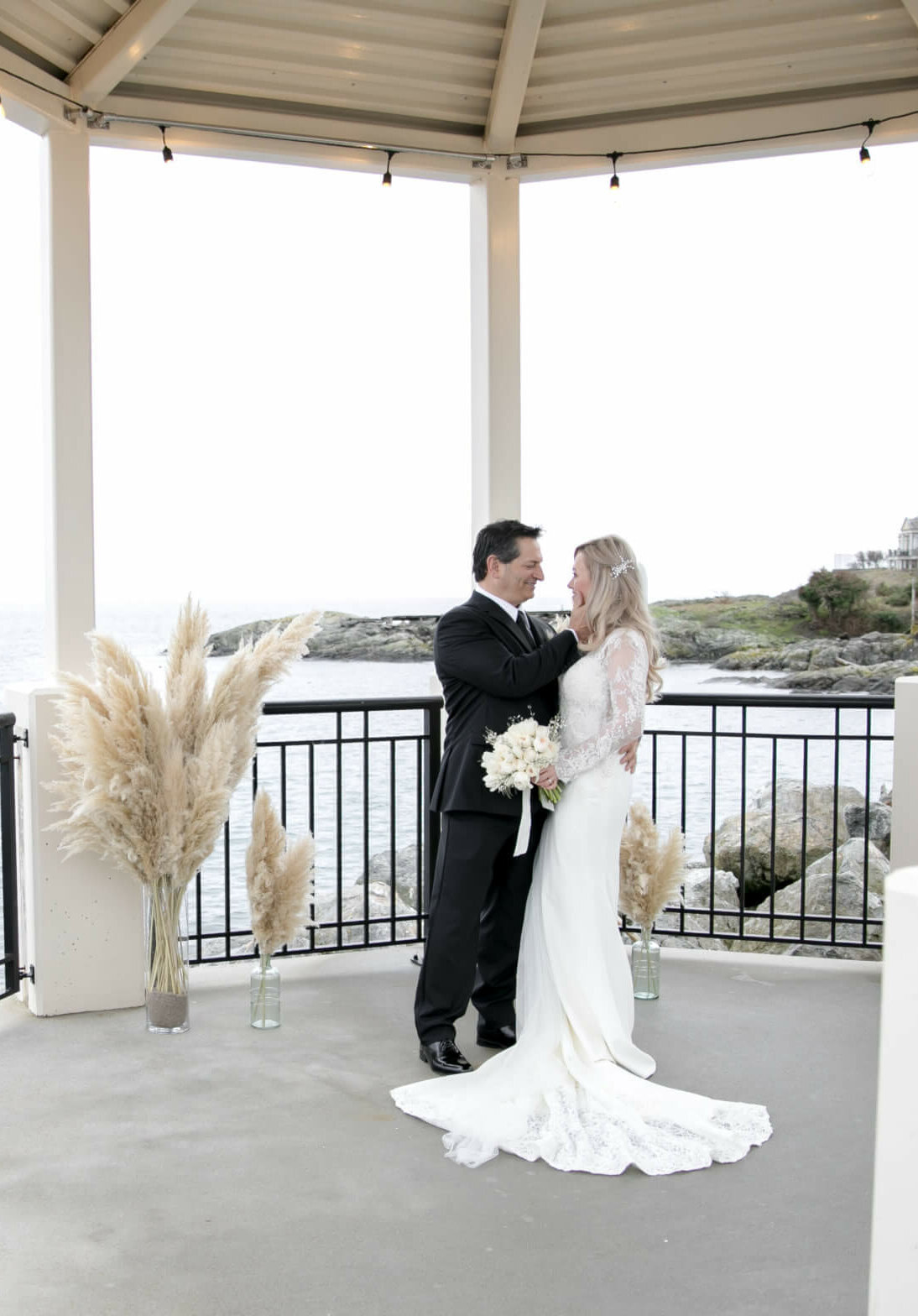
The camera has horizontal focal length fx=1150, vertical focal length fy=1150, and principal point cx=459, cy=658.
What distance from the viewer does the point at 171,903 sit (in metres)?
4.09

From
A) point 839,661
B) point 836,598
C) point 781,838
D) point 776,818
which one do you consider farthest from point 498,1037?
point 836,598

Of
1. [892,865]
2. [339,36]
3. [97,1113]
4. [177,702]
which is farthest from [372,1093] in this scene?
[339,36]

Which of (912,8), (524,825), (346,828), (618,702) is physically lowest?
(346,828)

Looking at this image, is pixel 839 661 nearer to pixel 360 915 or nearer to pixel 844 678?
pixel 844 678

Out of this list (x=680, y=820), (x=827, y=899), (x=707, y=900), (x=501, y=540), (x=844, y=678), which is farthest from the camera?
(x=844, y=678)

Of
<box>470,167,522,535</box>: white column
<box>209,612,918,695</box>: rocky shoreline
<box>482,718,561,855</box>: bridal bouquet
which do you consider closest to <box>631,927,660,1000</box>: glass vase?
<box>482,718,561,855</box>: bridal bouquet

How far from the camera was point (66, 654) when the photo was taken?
14.1 ft

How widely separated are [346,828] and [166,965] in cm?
731

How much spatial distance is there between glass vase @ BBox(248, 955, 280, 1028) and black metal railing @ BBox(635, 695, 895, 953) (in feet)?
5.22

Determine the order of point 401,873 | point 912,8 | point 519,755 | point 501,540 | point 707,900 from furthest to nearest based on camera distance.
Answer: point 401,873 < point 707,900 < point 912,8 < point 501,540 < point 519,755

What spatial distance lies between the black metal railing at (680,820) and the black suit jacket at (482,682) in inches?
15.4

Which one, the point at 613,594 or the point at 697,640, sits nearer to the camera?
the point at 613,594

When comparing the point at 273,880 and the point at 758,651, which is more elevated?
the point at 758,651

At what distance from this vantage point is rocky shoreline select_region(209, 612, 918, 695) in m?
10.2
